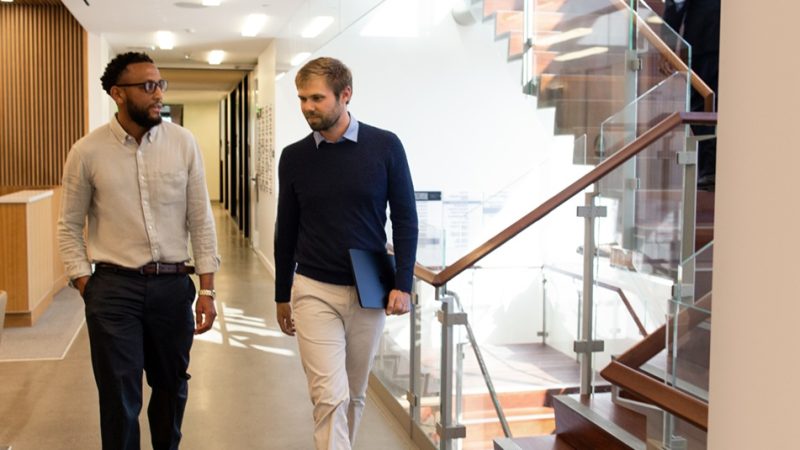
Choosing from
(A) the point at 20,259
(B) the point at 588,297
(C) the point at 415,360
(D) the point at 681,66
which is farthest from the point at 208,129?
(B) the point at 588,297

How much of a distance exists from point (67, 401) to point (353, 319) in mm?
2839

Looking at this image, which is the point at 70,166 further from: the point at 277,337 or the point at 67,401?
the point at 277,337

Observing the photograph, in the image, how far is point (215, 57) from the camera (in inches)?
572

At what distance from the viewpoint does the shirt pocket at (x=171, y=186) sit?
3.41 metres

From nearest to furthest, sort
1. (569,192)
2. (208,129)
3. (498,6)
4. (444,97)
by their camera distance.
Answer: (569,192)
(498,6)
(444,97)
(208,129)

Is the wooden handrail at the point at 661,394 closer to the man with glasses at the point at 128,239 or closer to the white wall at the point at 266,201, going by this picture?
the man with glasses at the point at 128,239

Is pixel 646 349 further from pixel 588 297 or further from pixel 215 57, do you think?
pixel 215 57

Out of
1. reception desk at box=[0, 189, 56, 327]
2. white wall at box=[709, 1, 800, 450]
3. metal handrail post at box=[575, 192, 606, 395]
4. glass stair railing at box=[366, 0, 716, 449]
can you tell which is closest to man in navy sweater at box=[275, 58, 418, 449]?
glass stair railing at box=[366, 0, 716, 449]

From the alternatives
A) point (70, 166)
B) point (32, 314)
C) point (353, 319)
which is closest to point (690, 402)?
point (353, 319)

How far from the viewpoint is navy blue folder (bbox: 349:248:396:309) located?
10.7ft

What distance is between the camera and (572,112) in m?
5.95

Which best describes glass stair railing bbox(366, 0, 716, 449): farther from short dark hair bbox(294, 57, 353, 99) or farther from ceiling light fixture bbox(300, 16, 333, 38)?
ceiling light fixture bbox(300, 16, 333, 38)

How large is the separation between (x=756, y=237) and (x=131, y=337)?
2736 millimetres

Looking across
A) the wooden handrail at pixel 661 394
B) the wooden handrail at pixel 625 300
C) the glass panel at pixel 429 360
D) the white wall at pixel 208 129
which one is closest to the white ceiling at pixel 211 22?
the glass panel at pixel 429 360
